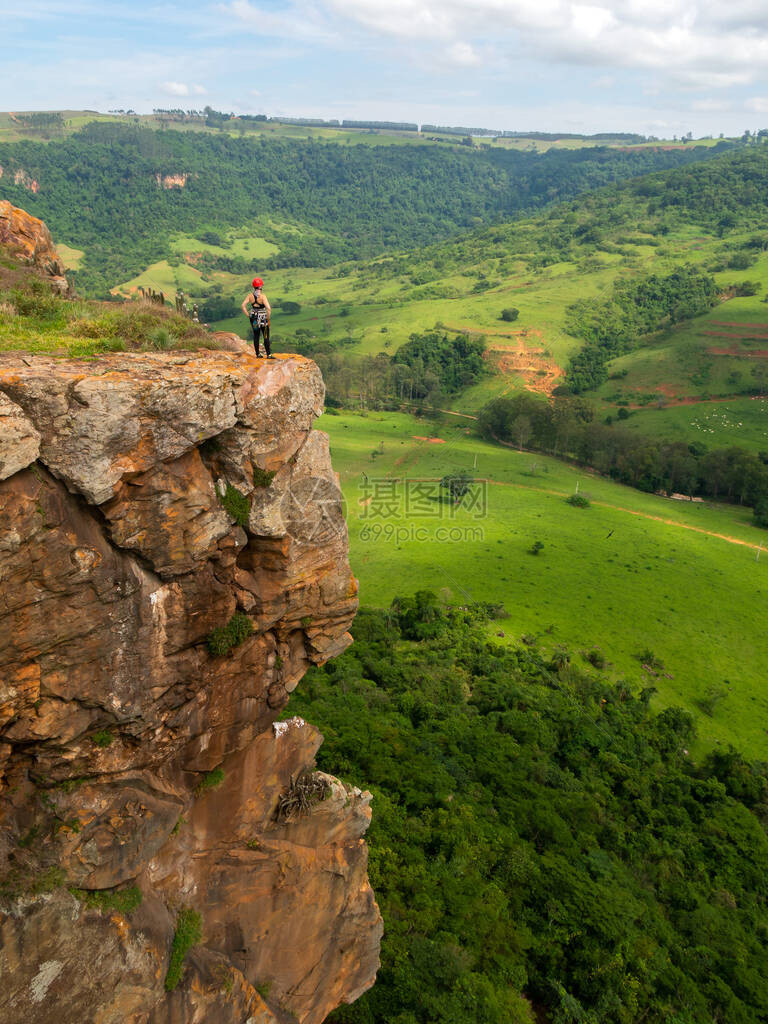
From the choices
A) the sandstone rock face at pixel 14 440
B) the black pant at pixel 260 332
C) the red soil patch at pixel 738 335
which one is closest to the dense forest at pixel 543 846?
the black pant at pixel 260 332

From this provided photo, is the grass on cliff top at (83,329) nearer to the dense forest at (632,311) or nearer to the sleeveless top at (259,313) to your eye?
the sleeveless top at (259,313)

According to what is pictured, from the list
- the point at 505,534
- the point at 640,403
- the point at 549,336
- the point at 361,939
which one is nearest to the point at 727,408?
the point at 640,403

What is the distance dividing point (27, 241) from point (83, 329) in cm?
1581

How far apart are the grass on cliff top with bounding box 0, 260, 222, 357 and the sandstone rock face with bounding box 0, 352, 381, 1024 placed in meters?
1.36

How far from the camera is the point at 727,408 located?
124 m

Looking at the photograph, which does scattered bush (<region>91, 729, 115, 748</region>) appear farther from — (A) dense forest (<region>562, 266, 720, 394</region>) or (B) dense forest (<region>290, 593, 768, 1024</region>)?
(A) dense forest (<region>562, 266, 720, 394</region>)

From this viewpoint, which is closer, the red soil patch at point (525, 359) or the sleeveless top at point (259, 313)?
the sleeveless top at point (259, 313)

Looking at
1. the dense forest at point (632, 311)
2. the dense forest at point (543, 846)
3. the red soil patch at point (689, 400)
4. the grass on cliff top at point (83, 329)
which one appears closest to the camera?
the grass on cliff top at point (83, 329)

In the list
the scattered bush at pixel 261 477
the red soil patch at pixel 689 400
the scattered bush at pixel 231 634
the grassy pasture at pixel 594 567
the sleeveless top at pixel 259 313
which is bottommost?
the grassy pasture at pixel 594 567

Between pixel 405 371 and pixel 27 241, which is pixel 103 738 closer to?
pixel 27 241

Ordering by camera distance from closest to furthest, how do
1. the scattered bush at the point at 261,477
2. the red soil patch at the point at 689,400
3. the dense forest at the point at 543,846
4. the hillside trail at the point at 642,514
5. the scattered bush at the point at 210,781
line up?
the scattered bush at the point at 261,477 → the scattered bush at the point at 210,781 → the dense forest at the point at 543,846 → the hillside trail at the point at 642,514 → the red soil patch at the point at 689,400

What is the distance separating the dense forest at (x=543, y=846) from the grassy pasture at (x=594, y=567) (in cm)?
850

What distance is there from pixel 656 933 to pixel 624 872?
3.22 meters

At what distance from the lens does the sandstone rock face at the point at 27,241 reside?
2450 cm
